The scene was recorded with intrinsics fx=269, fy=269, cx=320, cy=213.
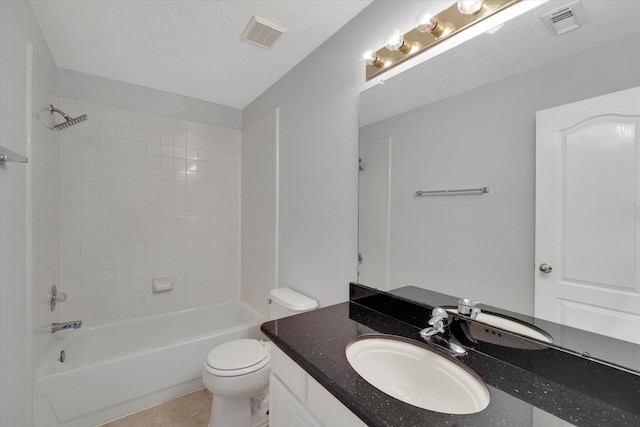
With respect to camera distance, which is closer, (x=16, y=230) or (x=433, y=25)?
(x=433, y=25)

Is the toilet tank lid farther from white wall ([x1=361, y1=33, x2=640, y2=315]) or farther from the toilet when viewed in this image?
white wall ([x1=361, y1=33, x2=640, y2=315])

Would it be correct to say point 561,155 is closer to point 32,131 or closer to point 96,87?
point 32,131

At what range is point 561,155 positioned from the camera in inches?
30.9

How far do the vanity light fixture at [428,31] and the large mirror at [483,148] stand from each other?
0.07 metres

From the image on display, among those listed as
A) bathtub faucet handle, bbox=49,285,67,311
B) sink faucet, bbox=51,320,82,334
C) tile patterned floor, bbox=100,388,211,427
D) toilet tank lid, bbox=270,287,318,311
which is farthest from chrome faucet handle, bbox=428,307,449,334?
bathtub faucet handle, bbox=49,285,67,311

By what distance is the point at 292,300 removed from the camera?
1773 mm

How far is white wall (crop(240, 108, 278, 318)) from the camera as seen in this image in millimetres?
2273

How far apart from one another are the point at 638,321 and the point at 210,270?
284 cm

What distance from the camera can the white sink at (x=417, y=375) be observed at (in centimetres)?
77

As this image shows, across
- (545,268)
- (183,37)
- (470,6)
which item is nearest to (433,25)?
(470,6)

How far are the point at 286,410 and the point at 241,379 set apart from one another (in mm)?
637

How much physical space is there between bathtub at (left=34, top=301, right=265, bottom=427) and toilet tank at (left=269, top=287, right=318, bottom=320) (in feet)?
1.79

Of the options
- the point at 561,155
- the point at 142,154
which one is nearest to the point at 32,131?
the point at 142,154

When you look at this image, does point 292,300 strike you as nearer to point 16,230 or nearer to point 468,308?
point 468,308
